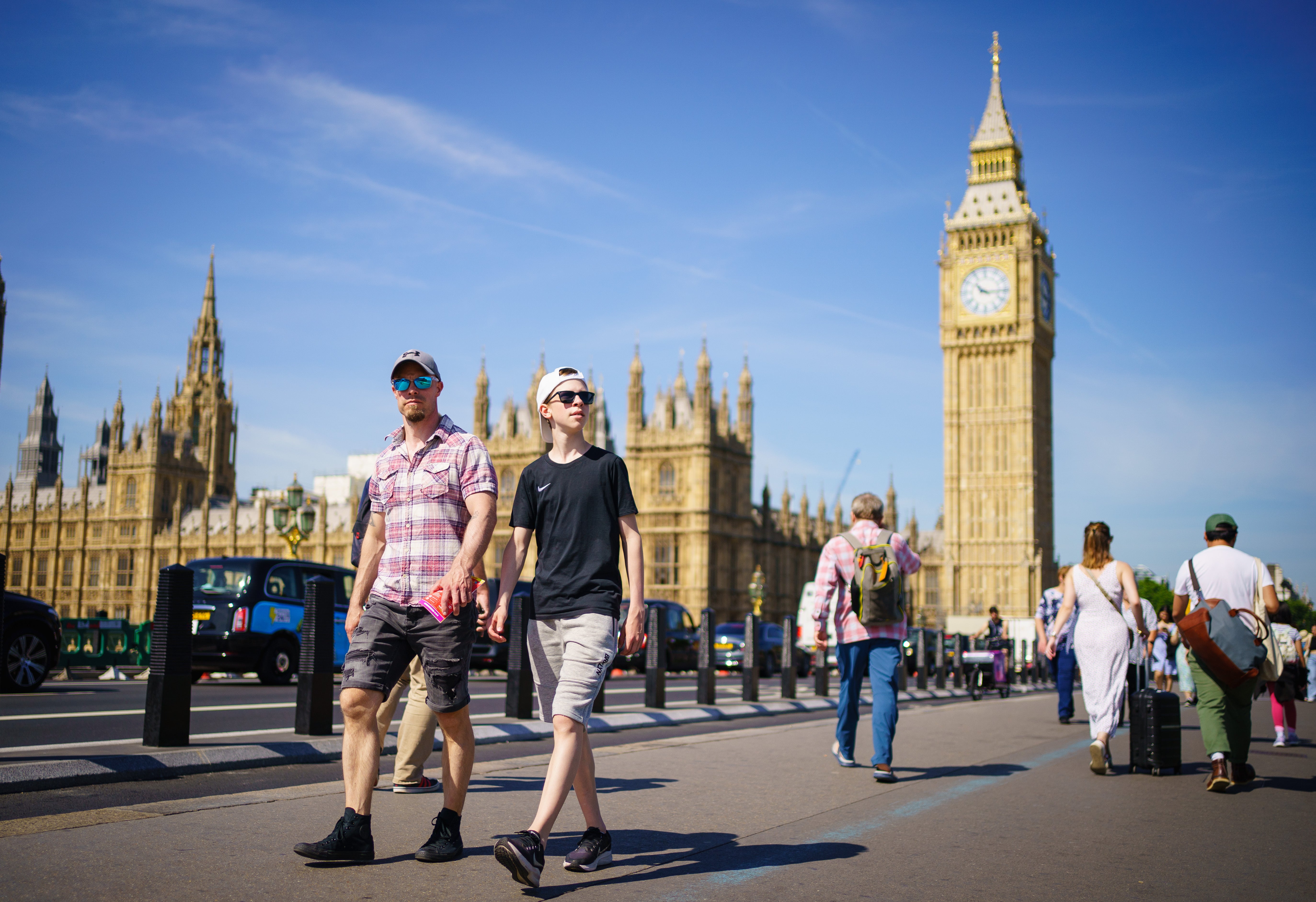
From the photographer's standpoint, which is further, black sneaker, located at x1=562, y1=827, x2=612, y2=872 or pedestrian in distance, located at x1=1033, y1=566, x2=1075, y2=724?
pedestrian in distance, located at x1=1033, y1=566, x2=1075, y2=724

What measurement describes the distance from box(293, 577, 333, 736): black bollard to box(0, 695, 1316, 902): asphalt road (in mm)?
1399

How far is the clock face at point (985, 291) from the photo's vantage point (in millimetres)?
78312

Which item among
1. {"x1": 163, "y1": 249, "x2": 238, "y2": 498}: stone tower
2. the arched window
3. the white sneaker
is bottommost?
the white sneaker

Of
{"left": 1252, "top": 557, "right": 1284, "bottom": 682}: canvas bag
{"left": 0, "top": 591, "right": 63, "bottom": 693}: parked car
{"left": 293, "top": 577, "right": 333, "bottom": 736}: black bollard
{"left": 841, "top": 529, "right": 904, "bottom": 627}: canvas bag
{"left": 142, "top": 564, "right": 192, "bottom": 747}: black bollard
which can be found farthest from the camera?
{"left": 0, "top": 591, "right": 63, "bottom": 693}: parked car

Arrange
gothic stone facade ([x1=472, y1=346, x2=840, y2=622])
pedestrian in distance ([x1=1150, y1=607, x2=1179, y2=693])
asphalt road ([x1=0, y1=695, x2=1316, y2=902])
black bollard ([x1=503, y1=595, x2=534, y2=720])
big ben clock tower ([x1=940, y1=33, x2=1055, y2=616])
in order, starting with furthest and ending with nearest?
big ben clock tower ([x1=940, y1=33, x2=1055, y2=616])
gothic stone facade ([x1=472, y1=346, x2=840, y2=622])
pedestrian in distance ([x1=1150, y1=607, x2=1179, y2=693])
black bollard ([x1=503, y1=595, x2=534, y2=720])
asphalt road ([x1=0, y1=695, x2=1316, y2=902])

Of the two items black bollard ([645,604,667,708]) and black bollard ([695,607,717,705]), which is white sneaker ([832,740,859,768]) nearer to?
black bollard ([645,604,667,708])

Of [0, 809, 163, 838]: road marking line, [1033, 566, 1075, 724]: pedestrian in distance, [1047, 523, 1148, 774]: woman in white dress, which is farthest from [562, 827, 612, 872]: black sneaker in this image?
[1033, 566, 1075, 724]: pedestrian in distance

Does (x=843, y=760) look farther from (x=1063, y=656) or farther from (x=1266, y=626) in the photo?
(x=1063, y=656)

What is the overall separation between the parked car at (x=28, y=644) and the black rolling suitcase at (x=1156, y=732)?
10.0 metres

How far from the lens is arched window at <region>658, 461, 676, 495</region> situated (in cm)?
6331

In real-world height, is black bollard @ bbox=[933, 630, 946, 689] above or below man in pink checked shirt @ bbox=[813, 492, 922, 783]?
below

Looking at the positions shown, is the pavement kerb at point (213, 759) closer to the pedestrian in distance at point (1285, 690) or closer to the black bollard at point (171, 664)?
the black bollard at point (171, 664)

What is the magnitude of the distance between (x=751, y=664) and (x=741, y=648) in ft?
43.4

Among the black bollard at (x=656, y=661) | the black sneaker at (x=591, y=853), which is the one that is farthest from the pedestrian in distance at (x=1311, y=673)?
the black sneaker at (x=591, y=853)
